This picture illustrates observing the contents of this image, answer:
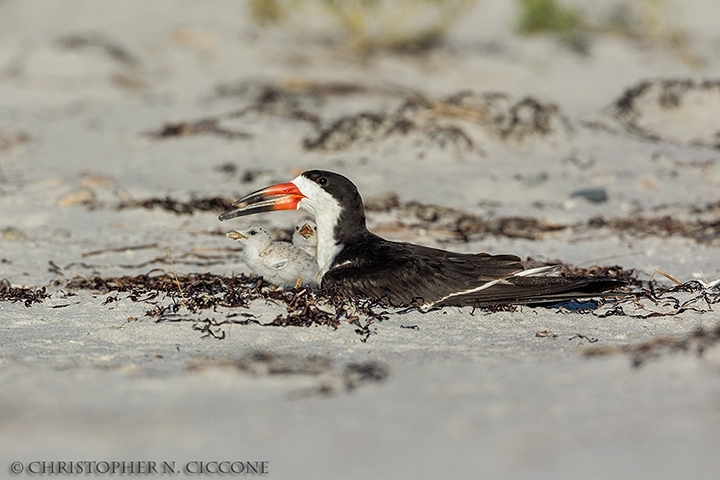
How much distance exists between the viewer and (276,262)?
5.03m

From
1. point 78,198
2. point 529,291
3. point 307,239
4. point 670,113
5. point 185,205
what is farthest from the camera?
point 670,113

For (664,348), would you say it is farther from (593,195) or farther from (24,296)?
(593,195)

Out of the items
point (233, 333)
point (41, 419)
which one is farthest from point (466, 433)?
point (233, 333)

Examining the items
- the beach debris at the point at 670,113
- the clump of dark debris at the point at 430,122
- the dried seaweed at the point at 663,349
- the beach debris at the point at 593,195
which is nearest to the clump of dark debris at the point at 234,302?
the dried seaweed at the point at 663,349

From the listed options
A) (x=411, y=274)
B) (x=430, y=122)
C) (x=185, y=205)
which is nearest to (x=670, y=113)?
(x=430, y=122)

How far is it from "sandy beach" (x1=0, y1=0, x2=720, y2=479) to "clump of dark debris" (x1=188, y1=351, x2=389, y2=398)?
0.9 inches

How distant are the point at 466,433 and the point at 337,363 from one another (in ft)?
3.06

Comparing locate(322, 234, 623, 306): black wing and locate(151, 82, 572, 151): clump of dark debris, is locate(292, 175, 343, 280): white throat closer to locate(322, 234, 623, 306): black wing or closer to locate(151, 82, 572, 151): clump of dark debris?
locate(322, 234, 623, 306): black wing

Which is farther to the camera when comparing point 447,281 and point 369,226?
point 369,226

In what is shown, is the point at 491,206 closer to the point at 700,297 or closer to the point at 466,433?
the point at 700,297

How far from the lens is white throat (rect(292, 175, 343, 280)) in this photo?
5094mm

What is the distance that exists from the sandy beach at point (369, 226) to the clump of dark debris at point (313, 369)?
2 cm

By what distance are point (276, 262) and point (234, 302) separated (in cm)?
49

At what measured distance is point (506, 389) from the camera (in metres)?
3.19
